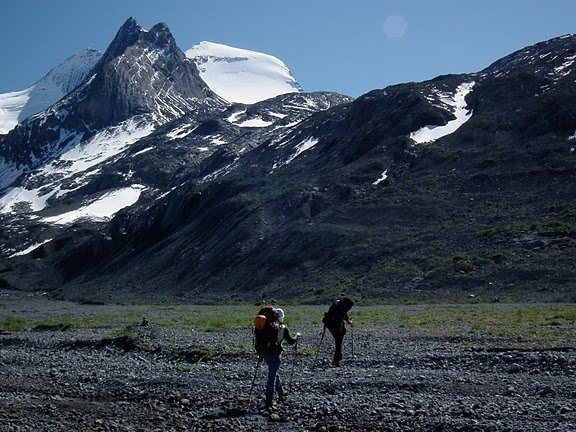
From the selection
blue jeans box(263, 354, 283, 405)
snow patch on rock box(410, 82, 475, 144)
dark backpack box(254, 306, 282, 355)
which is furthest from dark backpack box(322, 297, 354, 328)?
snow patch on rock box(410, 82, 475, 144)

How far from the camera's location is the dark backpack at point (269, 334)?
16266 mm

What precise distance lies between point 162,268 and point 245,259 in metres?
18.3

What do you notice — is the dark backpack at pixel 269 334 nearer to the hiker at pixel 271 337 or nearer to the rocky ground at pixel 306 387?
the hiker at pixel 271 337

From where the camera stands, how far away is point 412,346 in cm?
2517

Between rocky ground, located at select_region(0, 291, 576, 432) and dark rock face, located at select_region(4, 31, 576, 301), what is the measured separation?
31.1m

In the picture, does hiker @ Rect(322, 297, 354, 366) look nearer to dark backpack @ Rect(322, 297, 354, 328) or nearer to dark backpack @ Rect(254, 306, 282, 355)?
dark backpack @ Rect(322, 297, 354, 328)

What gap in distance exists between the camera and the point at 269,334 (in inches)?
642

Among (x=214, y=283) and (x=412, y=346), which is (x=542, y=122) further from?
(x=412, y=346)

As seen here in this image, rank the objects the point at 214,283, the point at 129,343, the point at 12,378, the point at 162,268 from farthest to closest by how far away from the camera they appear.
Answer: the point at 162,268
the point at 214,283
the point at 129,343
the point at 12,378

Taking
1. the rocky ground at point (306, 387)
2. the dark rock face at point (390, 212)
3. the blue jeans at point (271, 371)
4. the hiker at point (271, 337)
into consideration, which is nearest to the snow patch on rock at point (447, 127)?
the dark rock face at point (390, 212)

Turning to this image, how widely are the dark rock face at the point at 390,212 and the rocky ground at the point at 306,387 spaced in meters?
31.1

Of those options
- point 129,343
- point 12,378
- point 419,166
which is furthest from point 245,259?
point 12,378

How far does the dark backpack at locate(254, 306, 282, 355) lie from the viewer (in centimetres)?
1627

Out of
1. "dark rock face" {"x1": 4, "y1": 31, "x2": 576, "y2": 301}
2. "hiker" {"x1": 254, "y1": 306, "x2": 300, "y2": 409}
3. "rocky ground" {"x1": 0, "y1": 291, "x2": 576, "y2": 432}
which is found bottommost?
"rocky ground" {"x1": 0, "y1": 291, "x2": 576, "y2": 432}
